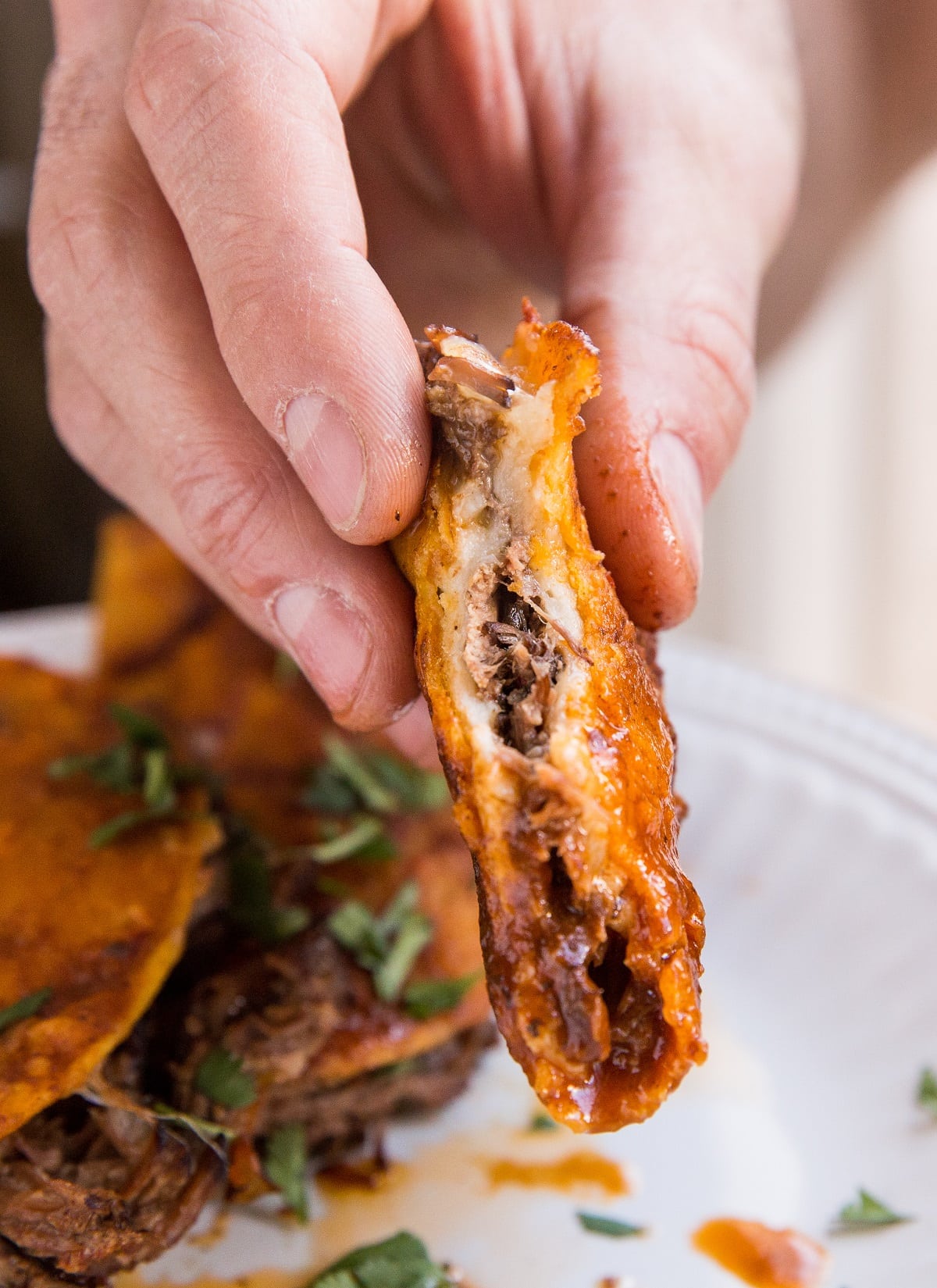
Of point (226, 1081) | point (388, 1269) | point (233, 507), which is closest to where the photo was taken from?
point (233, 507)

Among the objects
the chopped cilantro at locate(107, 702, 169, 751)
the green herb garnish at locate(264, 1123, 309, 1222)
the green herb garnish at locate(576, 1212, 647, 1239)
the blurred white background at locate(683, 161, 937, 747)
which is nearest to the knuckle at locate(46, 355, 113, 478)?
the chopped cilantro at locate(107, 702, 169, 751)

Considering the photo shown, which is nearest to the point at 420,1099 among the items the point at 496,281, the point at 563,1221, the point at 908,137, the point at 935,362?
the point at 563,1221

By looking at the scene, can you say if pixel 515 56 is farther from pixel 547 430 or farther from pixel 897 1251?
pixel 897 1251

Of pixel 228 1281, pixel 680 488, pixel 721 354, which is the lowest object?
pixel 228 1281

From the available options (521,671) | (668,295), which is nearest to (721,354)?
(668,295)

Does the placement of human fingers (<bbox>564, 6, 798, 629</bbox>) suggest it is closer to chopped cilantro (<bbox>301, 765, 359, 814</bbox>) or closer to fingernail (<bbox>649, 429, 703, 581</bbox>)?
fingernail (<bbox>649, 429, 703, 581</bbox>)

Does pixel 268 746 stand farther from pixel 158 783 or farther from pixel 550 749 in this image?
pixel 550 749
